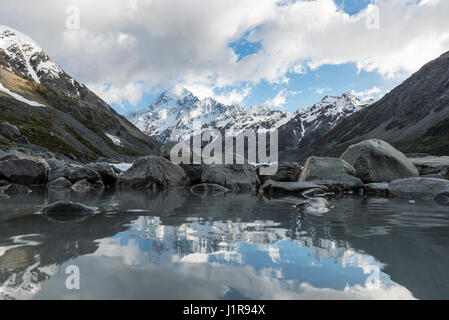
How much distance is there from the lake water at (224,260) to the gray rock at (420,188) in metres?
7.11

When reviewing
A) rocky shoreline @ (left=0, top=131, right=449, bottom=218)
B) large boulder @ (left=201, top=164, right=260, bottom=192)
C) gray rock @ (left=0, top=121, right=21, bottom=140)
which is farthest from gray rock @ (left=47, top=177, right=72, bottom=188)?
gray rock @ (left=0, top=121, right=21, bottom=140)

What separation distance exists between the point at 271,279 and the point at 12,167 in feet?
60.1

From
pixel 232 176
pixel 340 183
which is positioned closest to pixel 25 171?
pixel 232 176

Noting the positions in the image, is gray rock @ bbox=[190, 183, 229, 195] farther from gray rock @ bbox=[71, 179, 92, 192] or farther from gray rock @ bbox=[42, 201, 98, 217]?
gray rock @ bbox=[42, 201, 98, 217]

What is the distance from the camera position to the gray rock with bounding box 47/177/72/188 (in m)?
18.1

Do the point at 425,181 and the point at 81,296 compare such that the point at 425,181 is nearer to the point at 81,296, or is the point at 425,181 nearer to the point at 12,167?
the point at 81,296

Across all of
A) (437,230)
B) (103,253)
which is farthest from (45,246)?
(437,230)

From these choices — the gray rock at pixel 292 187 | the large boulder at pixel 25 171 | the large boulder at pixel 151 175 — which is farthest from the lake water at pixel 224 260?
the large boulder at pixel 25 171

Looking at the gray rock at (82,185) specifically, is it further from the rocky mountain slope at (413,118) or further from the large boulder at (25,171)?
the rocky mountain slope at (413,118)

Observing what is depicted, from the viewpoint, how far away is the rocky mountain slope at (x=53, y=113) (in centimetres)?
7431

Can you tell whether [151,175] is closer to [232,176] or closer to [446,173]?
[232,176]

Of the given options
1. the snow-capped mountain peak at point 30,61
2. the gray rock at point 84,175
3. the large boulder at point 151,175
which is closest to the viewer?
the large boulder at point 151,175
